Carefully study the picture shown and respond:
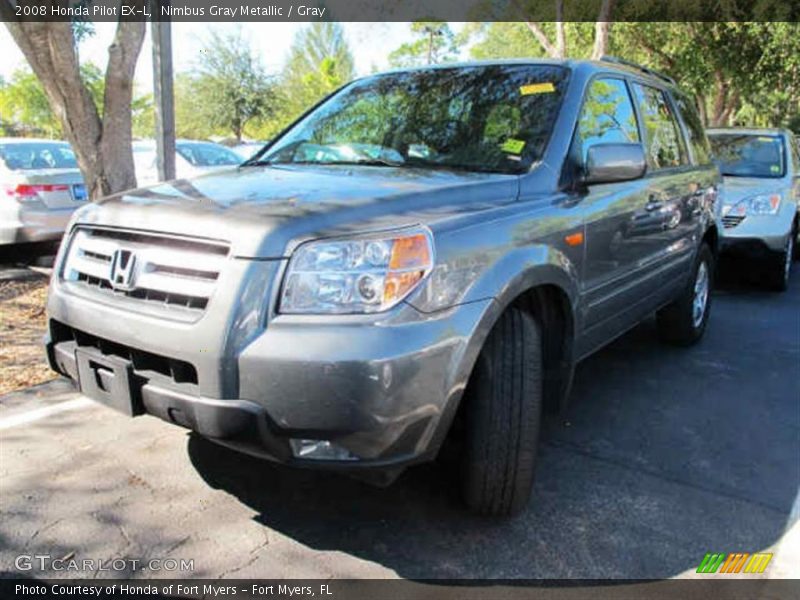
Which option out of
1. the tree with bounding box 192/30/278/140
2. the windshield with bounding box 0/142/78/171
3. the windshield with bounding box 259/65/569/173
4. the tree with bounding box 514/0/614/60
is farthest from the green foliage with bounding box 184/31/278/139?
the windshield with bounding box 259/65/569/173

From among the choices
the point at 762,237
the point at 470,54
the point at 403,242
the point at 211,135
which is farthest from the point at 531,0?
the point at 211,135

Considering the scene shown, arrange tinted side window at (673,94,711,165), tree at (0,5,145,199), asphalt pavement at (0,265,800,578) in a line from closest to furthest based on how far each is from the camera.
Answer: asphalt pavement at (0,265,800,578) < tinted side window at (673,94,711,165) < tree at (0,5,145,199)

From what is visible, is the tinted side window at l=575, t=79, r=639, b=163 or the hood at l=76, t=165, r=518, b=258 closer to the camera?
the hood at l=76, t=165, r=518, b=258

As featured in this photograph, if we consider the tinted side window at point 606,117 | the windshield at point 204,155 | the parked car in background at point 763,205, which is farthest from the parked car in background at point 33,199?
the parked car in background at point 763,205

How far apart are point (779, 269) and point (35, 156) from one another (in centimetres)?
816

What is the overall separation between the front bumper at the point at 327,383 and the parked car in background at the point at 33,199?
5.69 meters

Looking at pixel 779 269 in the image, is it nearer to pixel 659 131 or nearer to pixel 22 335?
pixel 659 131

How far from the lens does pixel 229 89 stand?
125ft

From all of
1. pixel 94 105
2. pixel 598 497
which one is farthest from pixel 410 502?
pixel 94 105

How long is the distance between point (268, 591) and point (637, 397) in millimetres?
2648

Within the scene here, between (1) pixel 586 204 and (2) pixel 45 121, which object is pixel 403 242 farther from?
(2) pixel 45 121

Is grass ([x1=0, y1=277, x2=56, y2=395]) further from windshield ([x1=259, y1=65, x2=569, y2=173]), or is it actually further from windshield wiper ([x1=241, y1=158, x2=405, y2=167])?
windshield ([x1=259, y1=65, x2=569, y2=173])

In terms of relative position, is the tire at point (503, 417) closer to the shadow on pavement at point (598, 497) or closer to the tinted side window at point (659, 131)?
the shadow on pavement at point (598, 497)

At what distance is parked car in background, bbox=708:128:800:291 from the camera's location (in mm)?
7098
